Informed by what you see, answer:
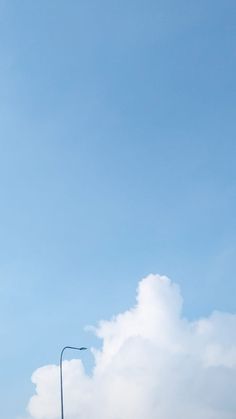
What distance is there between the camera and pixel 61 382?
111438 mm

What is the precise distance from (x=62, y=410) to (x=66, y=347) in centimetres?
767

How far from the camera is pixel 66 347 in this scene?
111688 millimetres

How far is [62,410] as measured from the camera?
360 feet

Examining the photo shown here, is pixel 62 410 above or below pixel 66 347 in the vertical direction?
below

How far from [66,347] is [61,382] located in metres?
4.36

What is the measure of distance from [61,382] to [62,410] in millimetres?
3573
